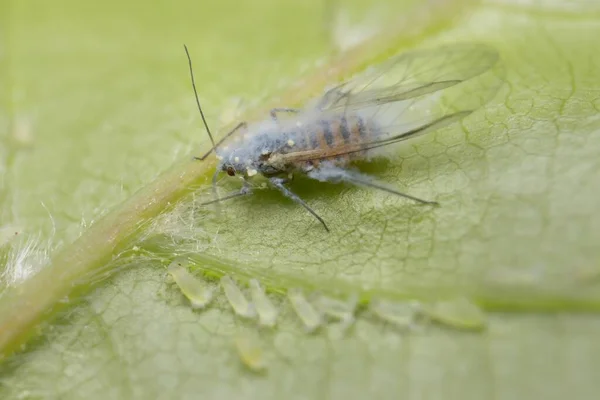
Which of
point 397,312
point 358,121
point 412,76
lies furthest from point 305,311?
point 412,76

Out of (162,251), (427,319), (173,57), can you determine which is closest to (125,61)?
(173,57)

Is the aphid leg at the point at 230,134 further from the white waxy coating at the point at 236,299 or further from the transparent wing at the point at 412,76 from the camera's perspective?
the white waxy coating at the point at 236,299

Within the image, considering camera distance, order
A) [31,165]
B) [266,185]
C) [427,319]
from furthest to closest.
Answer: [31,165] → [266,185] → [427,319]

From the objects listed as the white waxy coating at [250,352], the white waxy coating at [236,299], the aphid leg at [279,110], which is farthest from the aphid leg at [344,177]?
the white waxy coating at [250,352]

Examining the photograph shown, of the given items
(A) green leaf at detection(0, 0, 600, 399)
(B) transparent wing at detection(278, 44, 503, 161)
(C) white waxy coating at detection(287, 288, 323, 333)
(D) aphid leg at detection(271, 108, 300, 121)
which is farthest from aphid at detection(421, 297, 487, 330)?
(D) aphid leg at detection(271, 108, 300, 121)

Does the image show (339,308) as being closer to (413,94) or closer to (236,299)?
(236,299)

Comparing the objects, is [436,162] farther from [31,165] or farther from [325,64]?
[31,165]

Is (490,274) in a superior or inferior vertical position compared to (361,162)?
inferior
